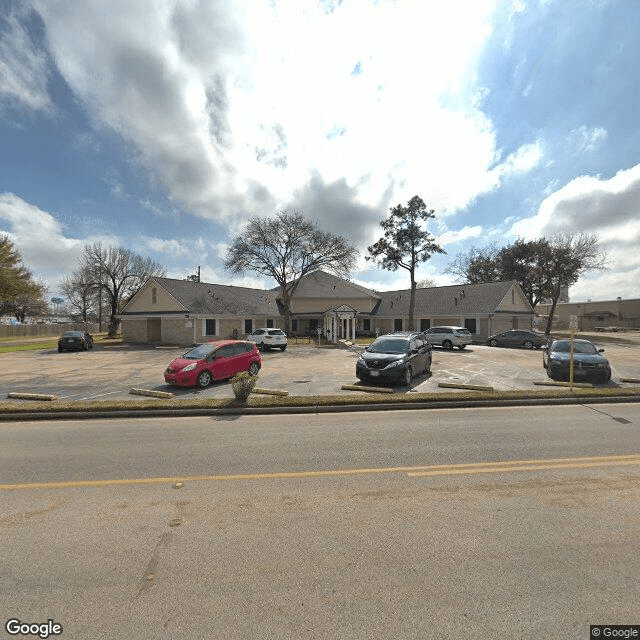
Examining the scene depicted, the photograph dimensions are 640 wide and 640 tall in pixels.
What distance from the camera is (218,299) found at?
1438 inches

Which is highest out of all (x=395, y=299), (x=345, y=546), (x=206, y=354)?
(x=395, y=299)

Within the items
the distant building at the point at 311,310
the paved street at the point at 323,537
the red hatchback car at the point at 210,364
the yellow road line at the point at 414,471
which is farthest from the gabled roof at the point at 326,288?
the yellow road line at the point at 414,471

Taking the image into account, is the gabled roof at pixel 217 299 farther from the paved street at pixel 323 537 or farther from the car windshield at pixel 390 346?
the paved street at pixel 323 537

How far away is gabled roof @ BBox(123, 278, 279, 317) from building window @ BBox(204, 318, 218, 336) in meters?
0.74

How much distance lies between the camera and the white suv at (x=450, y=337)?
27.5 meters

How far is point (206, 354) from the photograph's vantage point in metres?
13.2

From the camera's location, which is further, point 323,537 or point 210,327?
point 210,327

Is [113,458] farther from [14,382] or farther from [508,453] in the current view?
[14,382]

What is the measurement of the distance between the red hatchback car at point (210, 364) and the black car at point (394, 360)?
4.75m

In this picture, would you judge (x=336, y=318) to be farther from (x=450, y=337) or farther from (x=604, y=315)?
(x=604, y=315)

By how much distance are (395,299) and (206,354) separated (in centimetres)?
3644

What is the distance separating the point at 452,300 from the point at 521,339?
451 inches

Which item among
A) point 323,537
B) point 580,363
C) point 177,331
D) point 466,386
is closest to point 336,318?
point 177,331

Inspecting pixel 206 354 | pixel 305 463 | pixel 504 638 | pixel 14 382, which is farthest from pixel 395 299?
pixel 504 638
